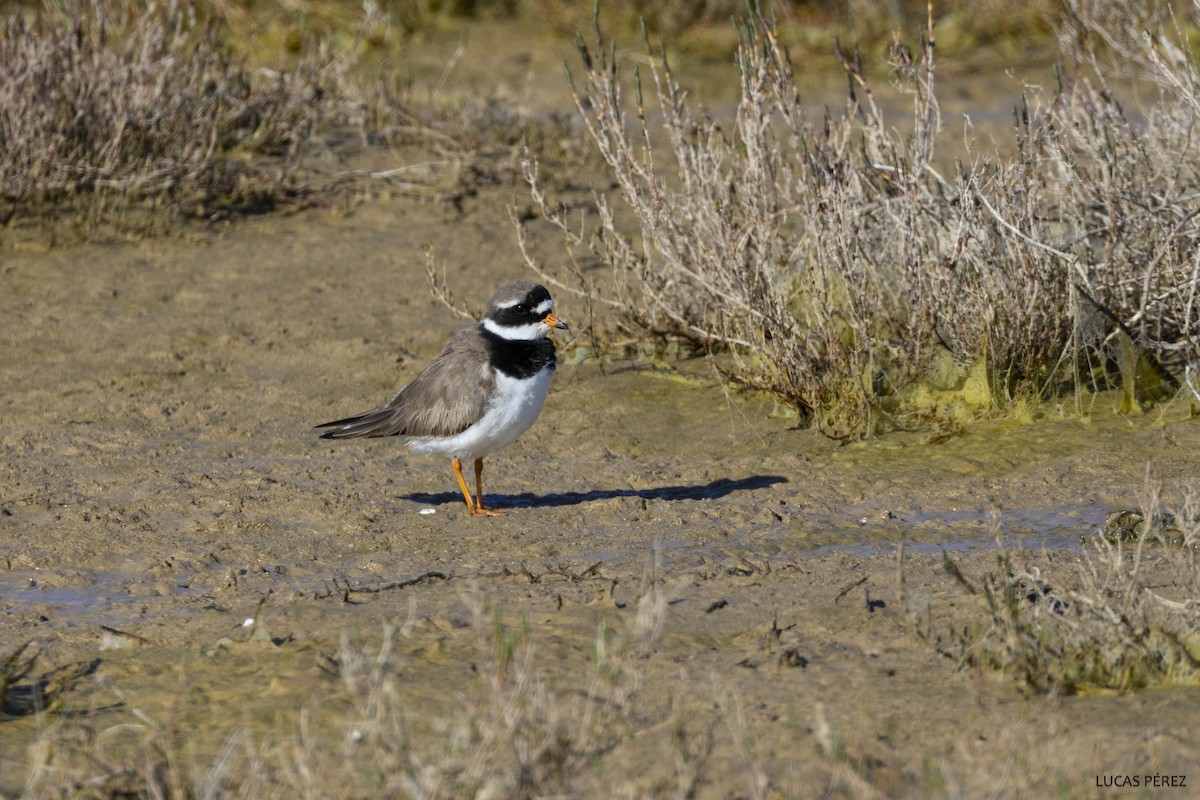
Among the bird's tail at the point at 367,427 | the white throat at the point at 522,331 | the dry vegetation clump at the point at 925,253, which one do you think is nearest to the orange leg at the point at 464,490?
the bird's tail at the point at 367,427

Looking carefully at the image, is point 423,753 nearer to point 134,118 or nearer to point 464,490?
point 464,490

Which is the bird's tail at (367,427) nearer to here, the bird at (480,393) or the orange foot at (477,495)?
the bird at (480,393)

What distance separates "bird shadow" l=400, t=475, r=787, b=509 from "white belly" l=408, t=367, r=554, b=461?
38 centimetres

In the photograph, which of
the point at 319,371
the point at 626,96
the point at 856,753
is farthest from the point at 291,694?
the point at 626,96

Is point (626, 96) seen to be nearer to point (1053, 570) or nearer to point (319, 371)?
point (319, 371)

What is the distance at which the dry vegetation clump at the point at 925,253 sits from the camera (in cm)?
716

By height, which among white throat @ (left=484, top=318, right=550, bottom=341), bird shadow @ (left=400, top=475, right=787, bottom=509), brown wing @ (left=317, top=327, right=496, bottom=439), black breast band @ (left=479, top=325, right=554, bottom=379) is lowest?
bird shadow @ (left=400, top=475, right=787, bottom=509)

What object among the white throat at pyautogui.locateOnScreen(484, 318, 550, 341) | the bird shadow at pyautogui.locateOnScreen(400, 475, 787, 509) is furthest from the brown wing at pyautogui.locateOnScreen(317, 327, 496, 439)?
the bird shadow at pyautogui.locateOnScreen(400, 475, 787, 509)

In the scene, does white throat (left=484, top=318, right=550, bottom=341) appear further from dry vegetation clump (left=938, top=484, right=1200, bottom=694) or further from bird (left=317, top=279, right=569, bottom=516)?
dry vegetation clump (left=938, top=484, right=1200, bottom=694)

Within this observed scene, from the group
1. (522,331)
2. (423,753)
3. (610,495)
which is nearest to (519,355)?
(522,331)

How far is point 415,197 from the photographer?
1099 cm

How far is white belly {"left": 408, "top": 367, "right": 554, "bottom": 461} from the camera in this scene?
6516 millimetres

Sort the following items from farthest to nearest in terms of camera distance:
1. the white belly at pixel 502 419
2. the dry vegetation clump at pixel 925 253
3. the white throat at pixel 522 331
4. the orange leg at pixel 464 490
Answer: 1. the dry vegetation clump at pixel 925 253
2. the white throat at pixel 522 331
3. the orange leg at pixel 464 490
4. the white belly at pixel 502 419

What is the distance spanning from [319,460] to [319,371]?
4.27 feet
